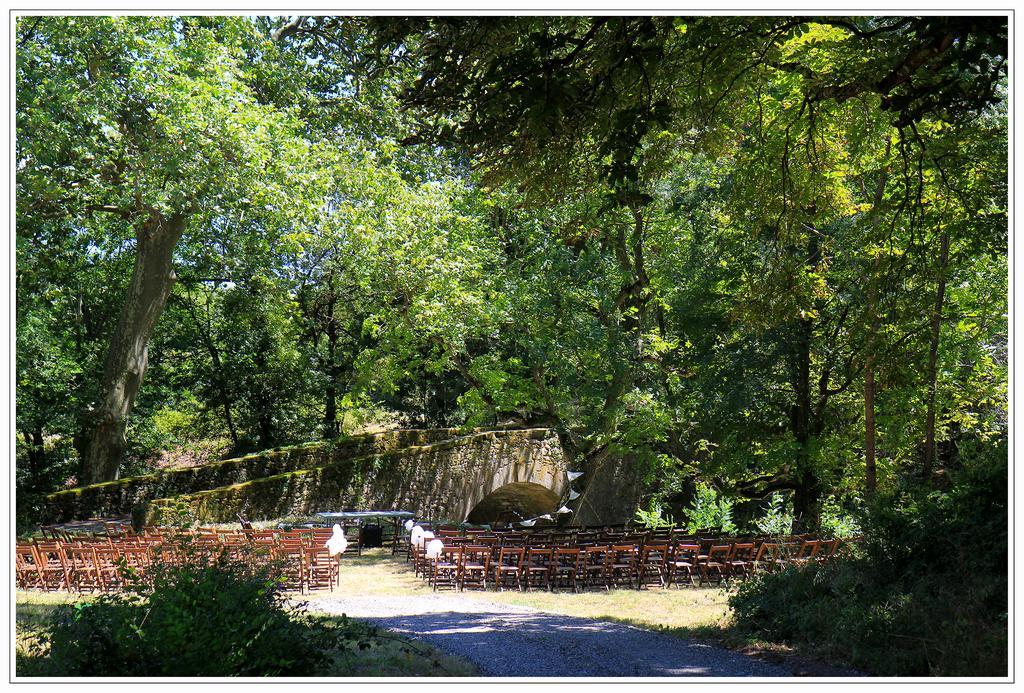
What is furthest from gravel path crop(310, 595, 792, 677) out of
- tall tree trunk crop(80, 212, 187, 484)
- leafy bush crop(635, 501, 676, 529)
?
tall tree trunk crop(80, 212, 187, 484)

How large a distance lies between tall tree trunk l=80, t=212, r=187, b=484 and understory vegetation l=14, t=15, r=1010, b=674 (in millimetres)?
66

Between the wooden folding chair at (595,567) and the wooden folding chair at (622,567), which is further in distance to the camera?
the wooden folding chair at (622,567)

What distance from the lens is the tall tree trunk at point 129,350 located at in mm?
18109

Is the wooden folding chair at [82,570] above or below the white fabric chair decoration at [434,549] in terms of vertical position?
below

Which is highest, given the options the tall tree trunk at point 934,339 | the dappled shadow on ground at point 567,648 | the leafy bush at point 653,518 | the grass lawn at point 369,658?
the tall tree trunk at point 934,339

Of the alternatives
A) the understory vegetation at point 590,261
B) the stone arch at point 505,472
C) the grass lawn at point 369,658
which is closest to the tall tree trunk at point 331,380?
the understory vegetation at point 590,261

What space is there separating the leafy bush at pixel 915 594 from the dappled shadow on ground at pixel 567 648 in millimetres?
→ 692

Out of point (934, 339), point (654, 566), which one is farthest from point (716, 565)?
point (934, 339)

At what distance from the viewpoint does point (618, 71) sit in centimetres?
700

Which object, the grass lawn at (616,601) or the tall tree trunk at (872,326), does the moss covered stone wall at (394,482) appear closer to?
the grass lawn at (616,601)

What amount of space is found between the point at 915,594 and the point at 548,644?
3.02 metres
